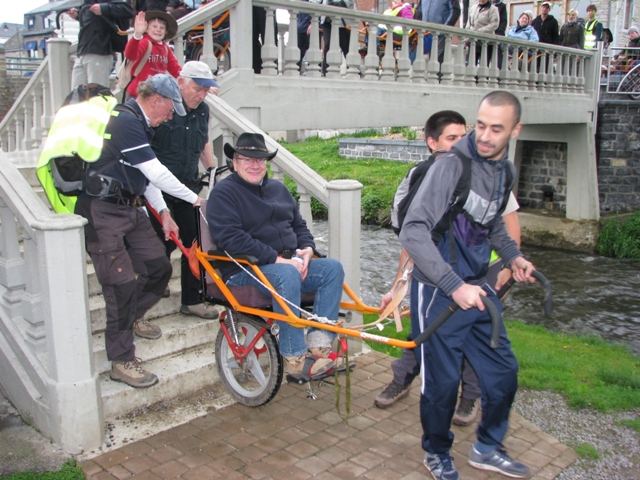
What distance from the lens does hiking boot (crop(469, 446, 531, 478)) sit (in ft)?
12.4

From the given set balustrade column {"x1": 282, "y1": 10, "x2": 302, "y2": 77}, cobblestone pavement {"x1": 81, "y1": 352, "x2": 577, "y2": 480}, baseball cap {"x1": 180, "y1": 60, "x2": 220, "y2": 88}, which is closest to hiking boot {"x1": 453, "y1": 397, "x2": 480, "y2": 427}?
cobblestone pavement {"x1": 81, "y1": 352, "x2": 577, "y2": 480}

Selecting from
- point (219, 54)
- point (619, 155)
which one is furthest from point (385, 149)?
point (219, 54)

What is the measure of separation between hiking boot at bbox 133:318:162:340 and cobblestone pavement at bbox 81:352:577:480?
0.78 meters

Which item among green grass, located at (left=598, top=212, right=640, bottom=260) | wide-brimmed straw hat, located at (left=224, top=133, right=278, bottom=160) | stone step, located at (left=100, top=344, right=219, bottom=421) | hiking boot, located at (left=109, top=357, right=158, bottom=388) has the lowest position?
green grass, located at (left=598, top=212, right=640, bottom=260)

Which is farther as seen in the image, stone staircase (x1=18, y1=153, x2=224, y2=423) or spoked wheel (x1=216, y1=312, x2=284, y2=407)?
stone staircase (x1=18, y1=153, x2=224, y2=423)

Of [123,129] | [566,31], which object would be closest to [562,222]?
[566,31]

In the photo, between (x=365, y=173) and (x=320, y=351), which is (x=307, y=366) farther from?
(x=365, y=173)

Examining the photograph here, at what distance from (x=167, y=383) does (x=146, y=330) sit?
1.59ft

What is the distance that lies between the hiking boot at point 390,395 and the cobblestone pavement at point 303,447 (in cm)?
5

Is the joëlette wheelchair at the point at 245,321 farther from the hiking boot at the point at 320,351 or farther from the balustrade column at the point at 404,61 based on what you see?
the balustrade column at the point at 404,61

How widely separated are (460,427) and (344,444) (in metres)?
0.84

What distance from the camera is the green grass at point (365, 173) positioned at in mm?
19125

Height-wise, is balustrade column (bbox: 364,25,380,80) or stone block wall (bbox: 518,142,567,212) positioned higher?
balustrade column (bbox: 364,25,380,80)

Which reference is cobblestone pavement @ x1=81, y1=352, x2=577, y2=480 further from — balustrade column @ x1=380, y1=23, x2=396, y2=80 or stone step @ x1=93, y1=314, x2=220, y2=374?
balustrade column @ x1=380, y1=23, x2=396, y2=80
